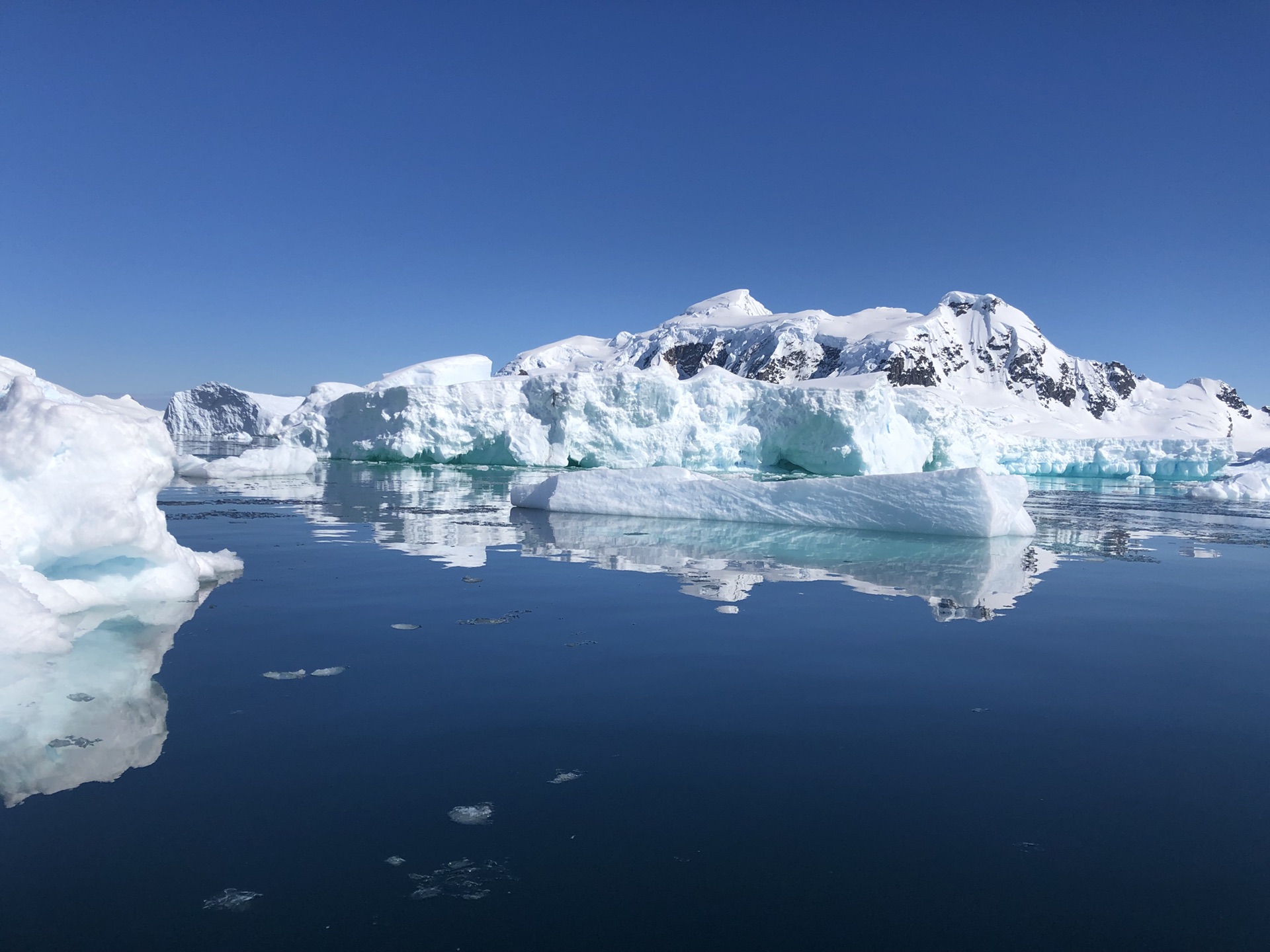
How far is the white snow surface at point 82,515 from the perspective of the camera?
4.67 metres

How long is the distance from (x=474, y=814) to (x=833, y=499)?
8.36m

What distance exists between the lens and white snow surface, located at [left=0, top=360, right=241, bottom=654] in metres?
4.67

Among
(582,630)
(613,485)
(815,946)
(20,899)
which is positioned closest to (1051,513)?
(613,485)

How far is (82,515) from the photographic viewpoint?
4789 mm

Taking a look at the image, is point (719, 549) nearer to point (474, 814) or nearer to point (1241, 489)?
point (474, 814)

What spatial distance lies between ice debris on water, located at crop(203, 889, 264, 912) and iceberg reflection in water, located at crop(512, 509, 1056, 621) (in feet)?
13.3

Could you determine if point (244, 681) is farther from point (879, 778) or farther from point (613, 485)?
point (613, 485)

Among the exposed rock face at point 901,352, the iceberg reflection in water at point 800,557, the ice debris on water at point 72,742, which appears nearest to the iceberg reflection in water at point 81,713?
the ice debris on water at point 72,742

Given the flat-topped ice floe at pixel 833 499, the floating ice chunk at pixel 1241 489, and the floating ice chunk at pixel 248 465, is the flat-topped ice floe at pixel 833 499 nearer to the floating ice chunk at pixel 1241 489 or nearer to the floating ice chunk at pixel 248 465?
the floating ice chunk at pixel 248 465

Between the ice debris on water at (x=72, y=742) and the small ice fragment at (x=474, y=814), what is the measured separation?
57.9 inches

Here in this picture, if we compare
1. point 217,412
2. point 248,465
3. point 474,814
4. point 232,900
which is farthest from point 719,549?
point 217,412

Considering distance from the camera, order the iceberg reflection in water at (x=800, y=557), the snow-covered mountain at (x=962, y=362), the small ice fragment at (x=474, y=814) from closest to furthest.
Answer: the small ice fragment at (x=474, y=814), the iceberg reflection in water at (x=800, y=557), the snow-covered mountain at (x=962, y=362)

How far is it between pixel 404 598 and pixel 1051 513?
13.6m

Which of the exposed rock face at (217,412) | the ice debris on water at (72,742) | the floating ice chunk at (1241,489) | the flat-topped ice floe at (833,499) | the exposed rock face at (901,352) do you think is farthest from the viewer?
the exposed rock face at (901,352)
